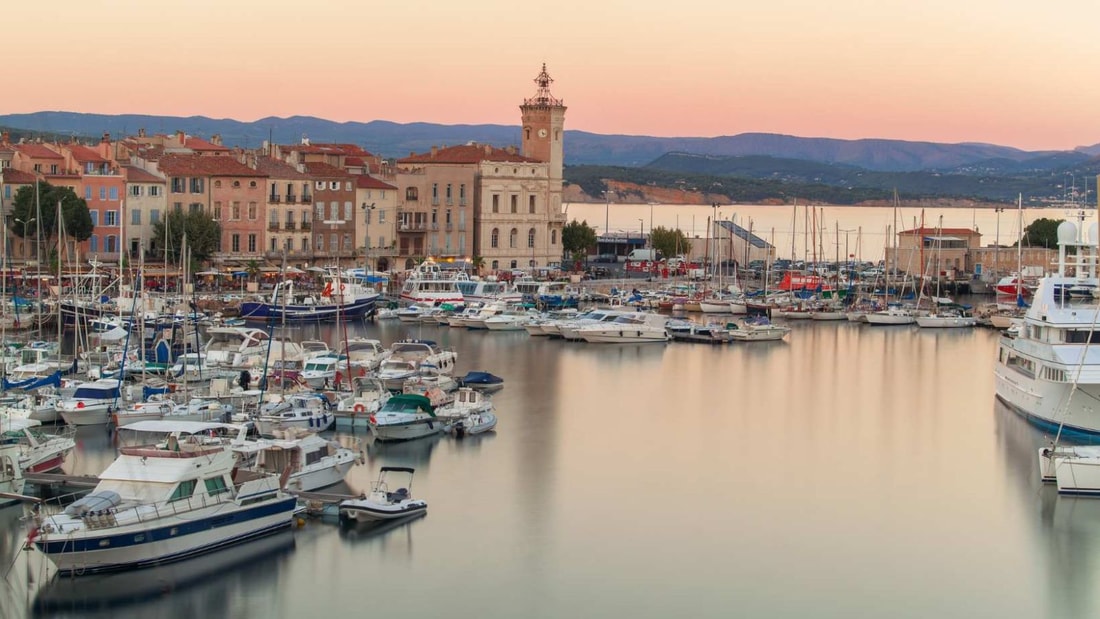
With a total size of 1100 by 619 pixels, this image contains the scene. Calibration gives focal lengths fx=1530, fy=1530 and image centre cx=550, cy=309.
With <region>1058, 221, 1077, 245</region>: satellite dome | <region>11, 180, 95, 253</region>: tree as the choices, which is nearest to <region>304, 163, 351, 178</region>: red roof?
<region>11, 180, 95, 253</region>: tree

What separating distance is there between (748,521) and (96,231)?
97.6 ft

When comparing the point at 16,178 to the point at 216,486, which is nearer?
the point at 216,486

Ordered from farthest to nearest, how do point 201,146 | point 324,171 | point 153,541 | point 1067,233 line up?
point 201,146
point 324,171
point 1067,233
point 153,541

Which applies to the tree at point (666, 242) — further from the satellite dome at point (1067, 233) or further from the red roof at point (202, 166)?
the satellite dome at point (1067, 233)

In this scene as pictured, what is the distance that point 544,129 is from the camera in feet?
178

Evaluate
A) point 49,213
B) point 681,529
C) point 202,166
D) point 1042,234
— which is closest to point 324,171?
point 202,166

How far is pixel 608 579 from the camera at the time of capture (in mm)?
16391

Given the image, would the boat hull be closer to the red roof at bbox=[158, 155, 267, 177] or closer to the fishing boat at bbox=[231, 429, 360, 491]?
the fishing boat at bbox=[231, 429, 360, 491]

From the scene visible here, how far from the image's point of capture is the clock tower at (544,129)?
5412 cm

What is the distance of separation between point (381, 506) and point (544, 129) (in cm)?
3741

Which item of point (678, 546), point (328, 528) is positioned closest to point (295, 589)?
point (328, 528)

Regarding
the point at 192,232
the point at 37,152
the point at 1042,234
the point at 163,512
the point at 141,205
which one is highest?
the point at 37,152

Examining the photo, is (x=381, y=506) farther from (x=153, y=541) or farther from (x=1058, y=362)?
(x=1058, y=362)

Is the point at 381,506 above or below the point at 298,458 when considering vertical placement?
below
